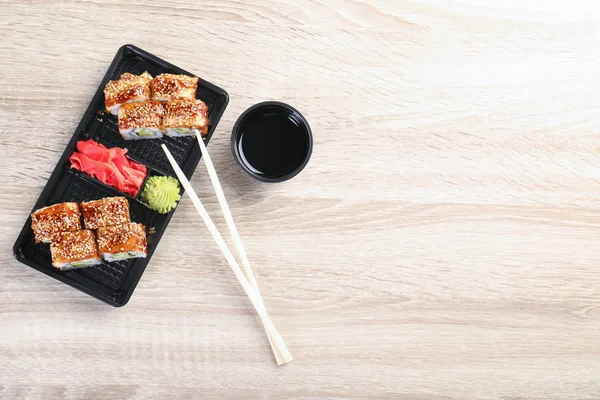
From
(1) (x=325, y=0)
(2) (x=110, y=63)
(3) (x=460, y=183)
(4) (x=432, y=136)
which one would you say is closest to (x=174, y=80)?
(2) (x=110, y=63)

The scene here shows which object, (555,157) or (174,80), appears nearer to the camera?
(174,80)

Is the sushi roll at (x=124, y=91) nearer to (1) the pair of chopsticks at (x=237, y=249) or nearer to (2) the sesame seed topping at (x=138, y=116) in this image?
(2) the sesame seed topping at (x=138, y=116)

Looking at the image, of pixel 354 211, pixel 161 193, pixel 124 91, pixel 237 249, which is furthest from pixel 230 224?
pixel 124 91

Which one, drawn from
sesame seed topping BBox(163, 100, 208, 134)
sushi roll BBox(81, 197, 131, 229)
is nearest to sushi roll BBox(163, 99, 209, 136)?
sesame seed topping BBox(163, 100, 208, 134)

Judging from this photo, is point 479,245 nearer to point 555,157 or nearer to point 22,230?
point 555,157

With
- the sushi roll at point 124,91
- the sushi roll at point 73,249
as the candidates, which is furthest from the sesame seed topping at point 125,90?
the sushi roll at point 73,249

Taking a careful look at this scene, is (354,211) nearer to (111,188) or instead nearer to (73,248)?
(111,188)
